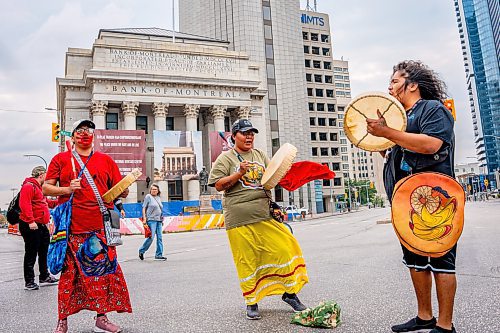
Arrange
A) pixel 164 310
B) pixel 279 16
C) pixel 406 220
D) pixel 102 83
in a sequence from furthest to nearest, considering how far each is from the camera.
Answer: pixel 279 16 → pixel 102 83 → pixel 164 310 → pixel 406 220

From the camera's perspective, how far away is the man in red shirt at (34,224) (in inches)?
271

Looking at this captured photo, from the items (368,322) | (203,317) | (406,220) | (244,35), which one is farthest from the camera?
(244,35)

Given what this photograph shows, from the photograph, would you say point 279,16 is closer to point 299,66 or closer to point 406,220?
point 299,66

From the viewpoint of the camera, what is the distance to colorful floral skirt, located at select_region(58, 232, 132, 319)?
369cm

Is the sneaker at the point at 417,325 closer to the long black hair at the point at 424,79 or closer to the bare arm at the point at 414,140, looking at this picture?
the bare arm at the point at 414,140

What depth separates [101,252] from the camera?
380cm

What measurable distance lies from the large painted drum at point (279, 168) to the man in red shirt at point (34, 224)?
4.77 metres

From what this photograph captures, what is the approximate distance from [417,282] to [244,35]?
59.4m

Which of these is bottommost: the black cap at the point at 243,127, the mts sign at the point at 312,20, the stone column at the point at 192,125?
the black cap at the point at 243,127

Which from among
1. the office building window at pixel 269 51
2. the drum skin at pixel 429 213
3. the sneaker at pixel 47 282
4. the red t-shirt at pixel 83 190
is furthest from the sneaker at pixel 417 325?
the office building window at pixel 269 51

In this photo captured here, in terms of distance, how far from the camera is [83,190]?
3.85 metres

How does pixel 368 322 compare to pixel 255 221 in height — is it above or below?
below

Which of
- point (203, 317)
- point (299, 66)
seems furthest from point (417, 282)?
point (299, 66)

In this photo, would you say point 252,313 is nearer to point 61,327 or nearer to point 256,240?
point 256,240
